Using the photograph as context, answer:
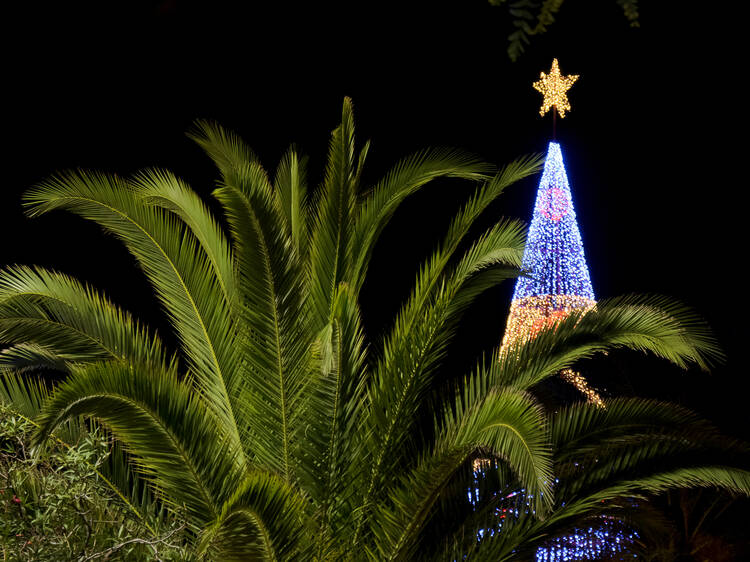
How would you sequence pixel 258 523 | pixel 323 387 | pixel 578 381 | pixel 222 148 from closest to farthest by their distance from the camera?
pixel 258 523 < pixel 323 387 < pixel 222 148 < pixel 578 381

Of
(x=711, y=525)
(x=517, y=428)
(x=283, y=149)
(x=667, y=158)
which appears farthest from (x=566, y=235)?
(x=517, y=428)

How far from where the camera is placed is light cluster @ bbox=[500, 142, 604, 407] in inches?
415

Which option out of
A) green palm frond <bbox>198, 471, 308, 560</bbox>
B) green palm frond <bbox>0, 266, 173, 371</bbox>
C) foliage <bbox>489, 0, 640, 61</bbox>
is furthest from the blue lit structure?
foliage <bbox>489, 0, 640, 61</bbox>

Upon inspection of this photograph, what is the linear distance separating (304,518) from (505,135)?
7.06 metres

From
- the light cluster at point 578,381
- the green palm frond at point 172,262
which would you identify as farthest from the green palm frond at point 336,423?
the light cluster at point 578,381

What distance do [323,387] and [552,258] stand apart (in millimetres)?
6237

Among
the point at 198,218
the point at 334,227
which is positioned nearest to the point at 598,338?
the point at 334,227

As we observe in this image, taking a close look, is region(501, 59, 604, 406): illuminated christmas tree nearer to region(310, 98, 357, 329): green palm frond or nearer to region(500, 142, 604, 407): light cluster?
region(500, 142, 604, 407): light cluster

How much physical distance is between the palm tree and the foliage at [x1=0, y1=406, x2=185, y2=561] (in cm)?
33

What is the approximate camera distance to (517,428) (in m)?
4.68

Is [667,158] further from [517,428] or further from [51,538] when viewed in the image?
[51,538]

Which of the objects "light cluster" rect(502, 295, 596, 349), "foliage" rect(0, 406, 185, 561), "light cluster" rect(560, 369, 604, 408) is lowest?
"foliage" rect(0, 406, 185, 561)

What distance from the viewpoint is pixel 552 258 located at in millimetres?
10812

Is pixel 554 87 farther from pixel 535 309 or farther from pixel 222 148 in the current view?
pixel 222 148
